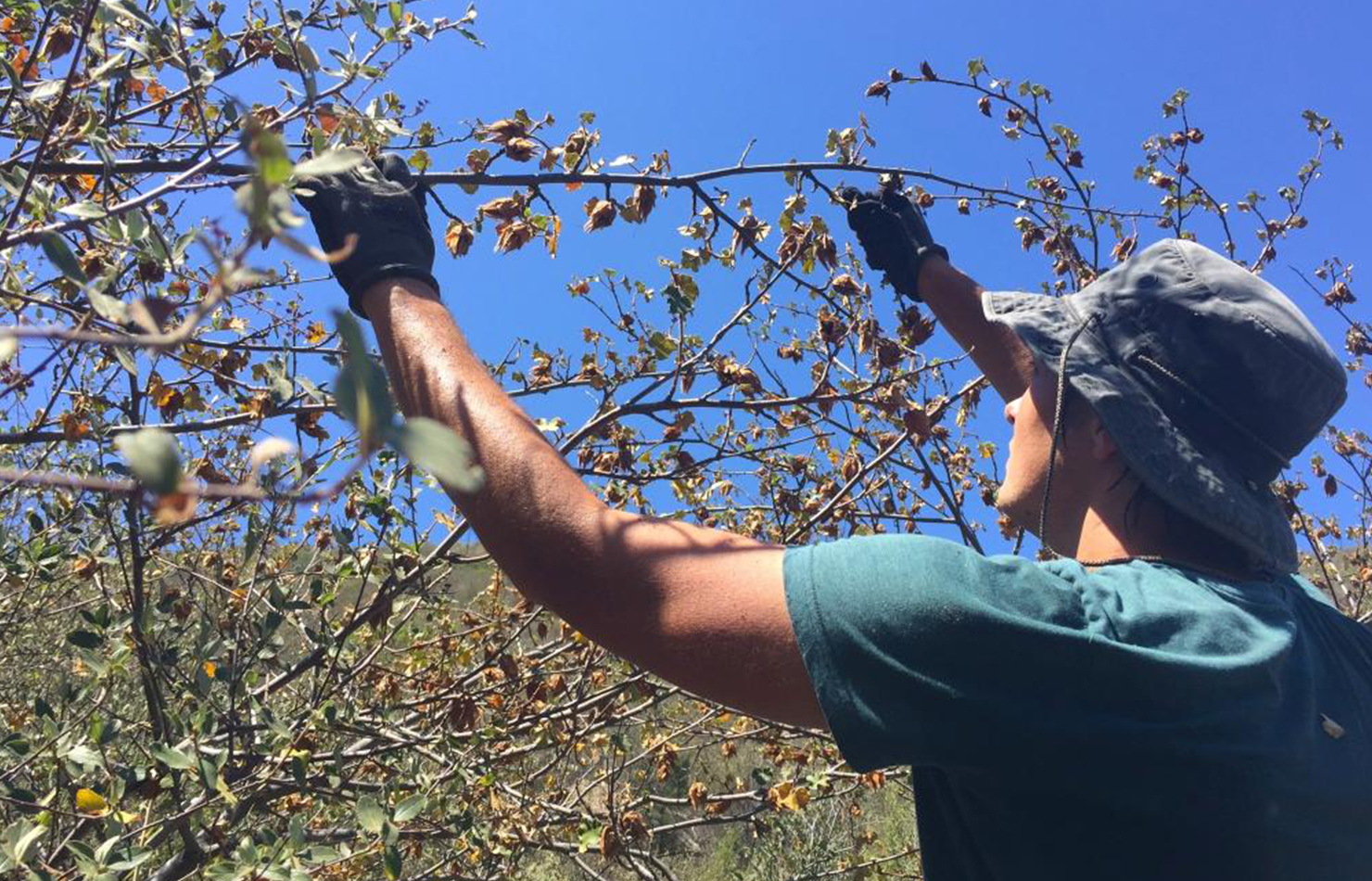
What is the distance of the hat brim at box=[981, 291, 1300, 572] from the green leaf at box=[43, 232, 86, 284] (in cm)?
145

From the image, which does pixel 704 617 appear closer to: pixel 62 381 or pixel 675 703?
pixel 62 381

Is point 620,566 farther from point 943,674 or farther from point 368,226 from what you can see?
point 368,226

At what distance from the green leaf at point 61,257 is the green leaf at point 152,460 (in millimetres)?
487

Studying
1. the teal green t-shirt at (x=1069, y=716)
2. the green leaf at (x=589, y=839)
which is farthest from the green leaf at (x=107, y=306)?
the green leaf at (x=589, y=839)

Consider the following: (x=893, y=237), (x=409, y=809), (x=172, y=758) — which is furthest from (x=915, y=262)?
(x=172, y=758)

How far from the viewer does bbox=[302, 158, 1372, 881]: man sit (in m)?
1.16

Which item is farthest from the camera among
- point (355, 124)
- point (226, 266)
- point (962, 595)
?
point (355, 124)

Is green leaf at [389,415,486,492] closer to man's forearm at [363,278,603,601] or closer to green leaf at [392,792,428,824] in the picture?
man's forearm at [363,278,603,601]

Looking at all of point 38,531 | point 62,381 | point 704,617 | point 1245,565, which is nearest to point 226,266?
point 704,617

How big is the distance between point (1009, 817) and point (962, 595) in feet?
1.01

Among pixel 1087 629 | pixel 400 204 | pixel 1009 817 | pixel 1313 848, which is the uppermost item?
pixel 400 204

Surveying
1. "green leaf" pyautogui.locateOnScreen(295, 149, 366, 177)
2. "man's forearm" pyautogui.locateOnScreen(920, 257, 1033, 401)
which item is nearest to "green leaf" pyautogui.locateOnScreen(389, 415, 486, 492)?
"green leaf" pyautogui.locateOnScreen(295, 149, 366, 177)

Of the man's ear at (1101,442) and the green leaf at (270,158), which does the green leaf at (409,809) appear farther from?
the green leaf at (270,158)

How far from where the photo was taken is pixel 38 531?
2.56 metres
